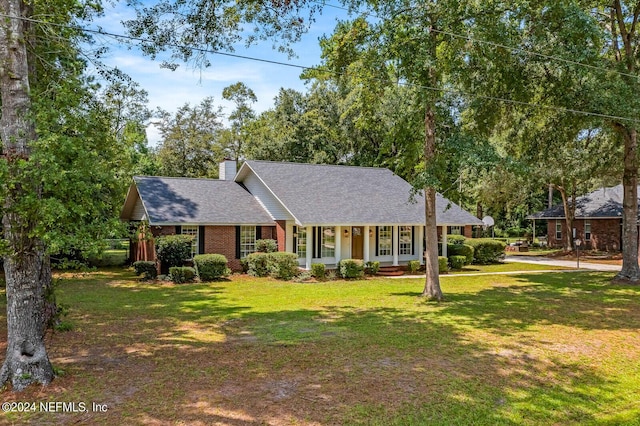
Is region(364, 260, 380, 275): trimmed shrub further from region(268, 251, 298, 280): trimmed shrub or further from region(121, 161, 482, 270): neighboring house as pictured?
region(268, 251, 298, 280): trimmed shrub

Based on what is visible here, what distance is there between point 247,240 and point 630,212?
16.3m

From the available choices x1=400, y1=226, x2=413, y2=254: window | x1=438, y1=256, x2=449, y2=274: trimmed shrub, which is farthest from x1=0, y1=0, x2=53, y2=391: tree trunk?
x1=400, y1=226, x2=413, y2=254: window

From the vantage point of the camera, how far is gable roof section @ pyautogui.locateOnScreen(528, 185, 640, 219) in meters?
31.3

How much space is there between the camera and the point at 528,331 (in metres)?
10.2

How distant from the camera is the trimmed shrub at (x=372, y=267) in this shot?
20.5 metres

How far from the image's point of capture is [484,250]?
25.6 meters

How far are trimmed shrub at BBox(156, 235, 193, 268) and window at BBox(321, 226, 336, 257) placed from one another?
6.16m

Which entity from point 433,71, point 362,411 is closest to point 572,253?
point 433,71

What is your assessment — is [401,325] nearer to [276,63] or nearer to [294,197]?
[276,63]

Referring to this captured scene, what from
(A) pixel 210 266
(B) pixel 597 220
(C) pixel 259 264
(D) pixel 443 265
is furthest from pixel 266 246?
(B) pixel 597 220

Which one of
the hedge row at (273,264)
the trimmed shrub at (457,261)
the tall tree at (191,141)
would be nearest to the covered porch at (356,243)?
the trimmed shrub at (457,261)

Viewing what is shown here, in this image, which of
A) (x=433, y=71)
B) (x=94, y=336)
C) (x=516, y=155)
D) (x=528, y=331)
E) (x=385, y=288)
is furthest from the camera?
(x=516, y=155)

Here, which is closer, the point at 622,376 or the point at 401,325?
the point at 622,376

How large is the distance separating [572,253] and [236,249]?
2341 cm
